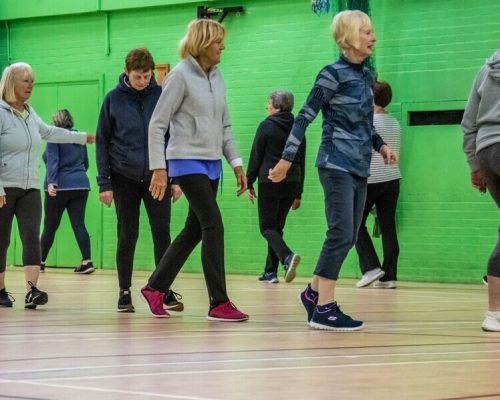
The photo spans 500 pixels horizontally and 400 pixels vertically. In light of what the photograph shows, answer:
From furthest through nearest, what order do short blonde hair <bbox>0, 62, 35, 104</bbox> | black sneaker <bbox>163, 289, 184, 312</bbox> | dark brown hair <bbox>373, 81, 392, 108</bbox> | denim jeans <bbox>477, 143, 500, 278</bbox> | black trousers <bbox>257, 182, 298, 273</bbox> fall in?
black trousers <bbox>257, 182, 298, 273</bbox>
dark brown hair <bbox>373, 81, 392, 108</bbox>
short blonde hair <bbox>0, 62, 35, 104</bbox>
black sneaker <bbox>163, 289, 184, 312</bbox>
denim jeans <bbox>477, 143, 500, 278</bbox>

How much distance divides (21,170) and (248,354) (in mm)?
3880

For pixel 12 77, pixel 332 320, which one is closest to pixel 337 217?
pixel 332 320

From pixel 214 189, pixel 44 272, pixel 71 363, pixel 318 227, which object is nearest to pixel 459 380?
pixel 71 363

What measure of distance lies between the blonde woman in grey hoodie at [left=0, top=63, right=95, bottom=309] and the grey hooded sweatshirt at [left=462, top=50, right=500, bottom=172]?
3426mm

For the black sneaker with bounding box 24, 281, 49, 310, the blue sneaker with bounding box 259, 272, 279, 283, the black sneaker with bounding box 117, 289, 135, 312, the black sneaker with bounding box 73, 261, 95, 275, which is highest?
the black sneaker with bounding box 117, 289, 135, 312

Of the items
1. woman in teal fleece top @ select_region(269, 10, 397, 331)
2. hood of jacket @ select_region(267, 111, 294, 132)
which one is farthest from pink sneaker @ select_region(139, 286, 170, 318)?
hood of jacket @ select_region(267, 111, 294, 132)

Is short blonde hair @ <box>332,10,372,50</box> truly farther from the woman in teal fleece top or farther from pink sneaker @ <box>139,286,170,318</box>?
pink sneaker @ <box>139,286,170,318</box>

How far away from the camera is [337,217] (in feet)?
25.5

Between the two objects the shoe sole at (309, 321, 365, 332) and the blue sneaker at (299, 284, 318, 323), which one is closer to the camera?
the shoe sole at (309, 321, 365, 332)

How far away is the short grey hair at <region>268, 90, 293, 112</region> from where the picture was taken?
1417cm

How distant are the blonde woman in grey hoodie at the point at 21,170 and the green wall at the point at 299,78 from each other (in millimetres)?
5583

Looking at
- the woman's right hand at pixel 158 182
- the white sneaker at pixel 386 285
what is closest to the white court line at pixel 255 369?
the woman's right hand at pixel 158 182

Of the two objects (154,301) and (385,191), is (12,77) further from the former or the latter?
(385,191)

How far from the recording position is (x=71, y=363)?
19.9ft
